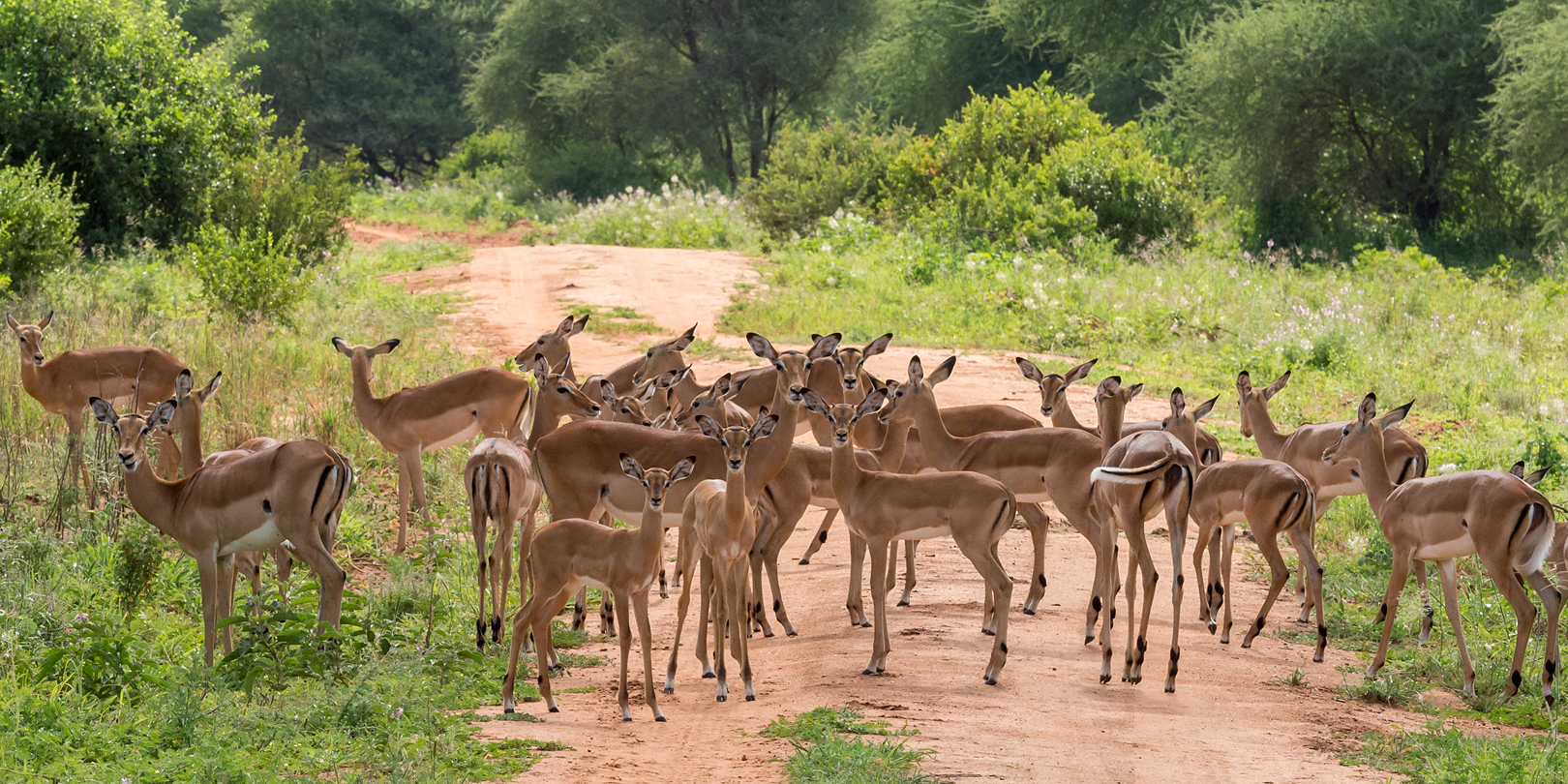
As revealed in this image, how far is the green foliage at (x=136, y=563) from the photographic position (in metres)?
8.25

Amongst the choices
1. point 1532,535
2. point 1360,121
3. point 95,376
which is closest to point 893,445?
point 1532,535

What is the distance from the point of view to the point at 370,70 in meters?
50.9

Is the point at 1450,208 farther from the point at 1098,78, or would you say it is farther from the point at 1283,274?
the point at 1098,78

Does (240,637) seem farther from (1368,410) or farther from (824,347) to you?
(1368,410)

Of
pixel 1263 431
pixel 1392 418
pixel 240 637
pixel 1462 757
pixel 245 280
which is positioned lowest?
pixel 1462 757

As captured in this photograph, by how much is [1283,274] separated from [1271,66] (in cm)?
825

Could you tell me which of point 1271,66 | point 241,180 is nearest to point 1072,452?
point 241,180

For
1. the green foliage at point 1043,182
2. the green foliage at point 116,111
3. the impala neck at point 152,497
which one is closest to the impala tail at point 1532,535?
the impala neck at point 152,497

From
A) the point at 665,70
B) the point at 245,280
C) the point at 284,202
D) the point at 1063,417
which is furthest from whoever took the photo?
the point at 665,70

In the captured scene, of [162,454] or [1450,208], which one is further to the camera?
[1450,208]

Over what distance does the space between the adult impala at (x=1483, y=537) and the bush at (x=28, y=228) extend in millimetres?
13397

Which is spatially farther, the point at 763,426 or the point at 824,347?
the point at 824,347

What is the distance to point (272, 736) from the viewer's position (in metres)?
5.76

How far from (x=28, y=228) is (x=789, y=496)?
428 inches
